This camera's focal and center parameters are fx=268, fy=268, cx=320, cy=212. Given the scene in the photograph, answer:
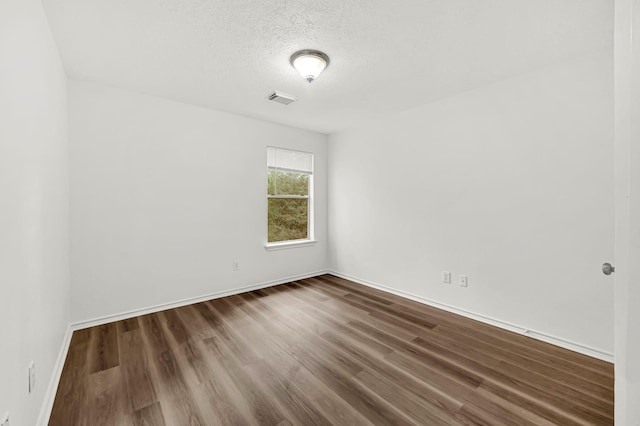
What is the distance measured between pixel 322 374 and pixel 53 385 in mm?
1825

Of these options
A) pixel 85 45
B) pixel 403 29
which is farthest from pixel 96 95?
pixel 403 29

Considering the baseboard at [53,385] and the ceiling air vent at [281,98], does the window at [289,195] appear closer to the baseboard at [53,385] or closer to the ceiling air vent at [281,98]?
the ceiling air vent at [281,98]

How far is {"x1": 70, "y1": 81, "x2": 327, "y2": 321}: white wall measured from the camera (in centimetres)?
276

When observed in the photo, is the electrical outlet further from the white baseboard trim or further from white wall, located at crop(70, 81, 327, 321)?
white wall, located at crop(70, 81, 327, 321)

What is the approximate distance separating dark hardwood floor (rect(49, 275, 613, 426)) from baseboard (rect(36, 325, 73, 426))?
0.15ft

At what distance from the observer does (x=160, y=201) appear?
10.5ft

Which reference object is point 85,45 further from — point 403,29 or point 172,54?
point 403,29

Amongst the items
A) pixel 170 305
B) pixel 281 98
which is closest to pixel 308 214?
pixel 281 98

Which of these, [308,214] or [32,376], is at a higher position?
[308,214]

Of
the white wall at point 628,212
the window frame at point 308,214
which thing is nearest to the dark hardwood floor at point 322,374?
the white wall at point 628,212

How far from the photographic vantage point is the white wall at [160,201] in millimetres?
2756

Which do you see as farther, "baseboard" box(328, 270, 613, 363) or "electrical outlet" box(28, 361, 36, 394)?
"baseboard" box(328, 270, 613, 363)

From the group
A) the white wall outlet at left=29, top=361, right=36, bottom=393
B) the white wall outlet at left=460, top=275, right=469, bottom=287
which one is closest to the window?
the white wall outlet at left=460, top=275, right=469, bottom=287

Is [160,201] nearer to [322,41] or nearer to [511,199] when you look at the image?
[322,41]
